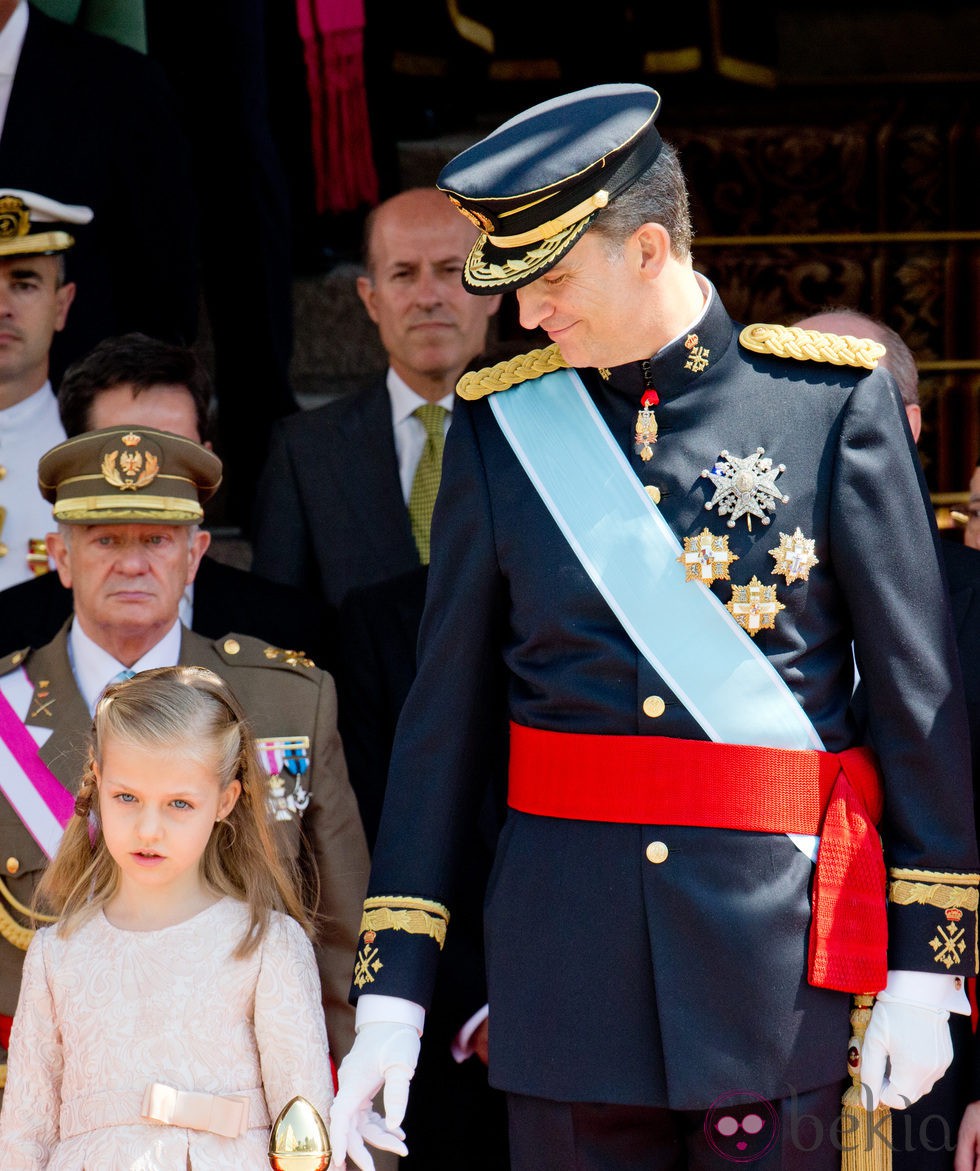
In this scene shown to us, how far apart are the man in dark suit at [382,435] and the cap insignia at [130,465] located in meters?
0.71

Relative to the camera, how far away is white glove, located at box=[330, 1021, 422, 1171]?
2.26m

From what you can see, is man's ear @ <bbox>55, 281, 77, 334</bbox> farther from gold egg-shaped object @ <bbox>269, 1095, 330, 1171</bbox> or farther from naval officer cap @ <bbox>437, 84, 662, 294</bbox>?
gold egg-shaped object @ <bbox>269, 1095, 330, 1171</bbox>

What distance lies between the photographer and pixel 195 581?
356 cm

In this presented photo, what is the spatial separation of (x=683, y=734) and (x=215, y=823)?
754mm

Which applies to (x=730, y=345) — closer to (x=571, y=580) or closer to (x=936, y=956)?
(x=571, y=580)

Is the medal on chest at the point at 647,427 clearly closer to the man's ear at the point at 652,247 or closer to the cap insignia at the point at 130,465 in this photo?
the man's ear at the point at 652,247

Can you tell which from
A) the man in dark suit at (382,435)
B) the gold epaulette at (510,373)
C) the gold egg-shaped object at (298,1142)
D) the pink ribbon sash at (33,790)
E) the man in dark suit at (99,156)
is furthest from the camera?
the man in dark suit at (99,156)

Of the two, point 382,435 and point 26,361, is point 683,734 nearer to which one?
point 382,435

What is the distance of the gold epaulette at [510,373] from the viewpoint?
2492mm

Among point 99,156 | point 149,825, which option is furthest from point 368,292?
point 149,825

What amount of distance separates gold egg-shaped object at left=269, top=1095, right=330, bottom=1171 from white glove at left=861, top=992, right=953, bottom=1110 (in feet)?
2.14

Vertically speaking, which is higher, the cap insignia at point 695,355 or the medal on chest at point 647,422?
the cap insignia at point 695,355

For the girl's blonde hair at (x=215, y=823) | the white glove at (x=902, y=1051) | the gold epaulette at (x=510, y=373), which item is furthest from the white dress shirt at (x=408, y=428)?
the white glove at (x=902, y=1051)

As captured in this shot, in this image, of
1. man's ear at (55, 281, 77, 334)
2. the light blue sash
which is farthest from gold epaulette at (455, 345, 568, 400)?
man's ear at (55, 281, 77, 334)
